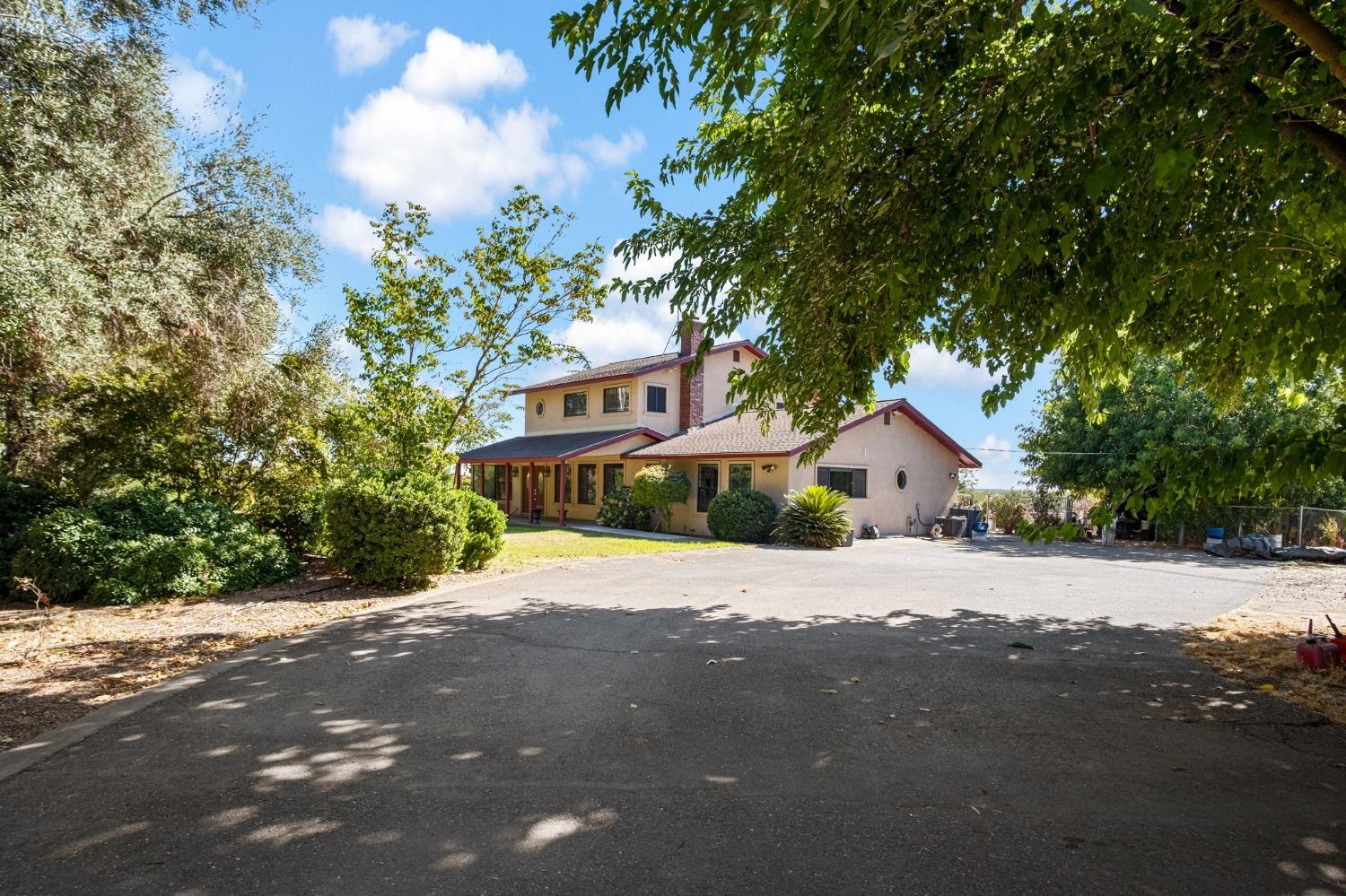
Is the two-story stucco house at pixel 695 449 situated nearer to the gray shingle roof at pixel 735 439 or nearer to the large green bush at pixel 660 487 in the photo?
the gray shingle roof at pixel 735 439

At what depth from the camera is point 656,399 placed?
27.7 metres

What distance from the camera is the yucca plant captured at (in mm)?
20438

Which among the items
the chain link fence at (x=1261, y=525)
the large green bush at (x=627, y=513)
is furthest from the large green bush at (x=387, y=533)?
the chain link fence at (x=1261, y=525)

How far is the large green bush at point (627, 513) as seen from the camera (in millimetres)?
25141

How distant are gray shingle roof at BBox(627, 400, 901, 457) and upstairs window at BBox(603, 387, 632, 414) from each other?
2.23 metres

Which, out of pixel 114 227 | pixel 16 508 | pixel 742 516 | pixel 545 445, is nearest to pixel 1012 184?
pixel 114 227

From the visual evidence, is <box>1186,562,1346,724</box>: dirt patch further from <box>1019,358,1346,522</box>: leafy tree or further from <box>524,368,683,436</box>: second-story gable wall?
<box>524,368,683,436</box>: second-story gable wall

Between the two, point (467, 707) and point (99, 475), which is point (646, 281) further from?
point (99, 475)

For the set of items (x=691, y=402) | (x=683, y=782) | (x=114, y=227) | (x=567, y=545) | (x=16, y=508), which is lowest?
(x=683, y=782)

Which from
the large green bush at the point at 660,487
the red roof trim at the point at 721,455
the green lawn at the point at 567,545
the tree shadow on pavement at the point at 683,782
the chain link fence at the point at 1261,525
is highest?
the red roof trim at the point at 721,455

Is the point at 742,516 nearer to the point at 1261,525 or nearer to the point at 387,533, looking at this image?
the point at 387,533

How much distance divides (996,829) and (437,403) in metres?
11.2

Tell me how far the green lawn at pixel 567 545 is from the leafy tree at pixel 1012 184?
8374 mm

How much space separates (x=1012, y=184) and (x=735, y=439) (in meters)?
18.2
